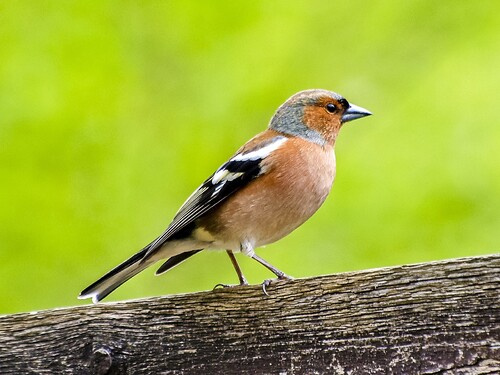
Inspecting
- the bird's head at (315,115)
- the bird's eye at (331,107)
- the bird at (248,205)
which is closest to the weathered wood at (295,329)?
the bird at (248,205)

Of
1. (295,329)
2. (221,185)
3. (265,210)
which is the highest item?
(221,185)

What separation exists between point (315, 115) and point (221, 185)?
3.16 feet

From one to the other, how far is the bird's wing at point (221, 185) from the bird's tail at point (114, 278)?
208 millimetres

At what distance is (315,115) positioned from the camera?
186 inches

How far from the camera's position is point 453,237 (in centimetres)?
432

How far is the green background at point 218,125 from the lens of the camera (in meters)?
4.43

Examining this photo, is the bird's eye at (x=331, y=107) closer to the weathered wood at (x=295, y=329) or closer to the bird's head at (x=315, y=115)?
the bird's head at (x=315, y=115)

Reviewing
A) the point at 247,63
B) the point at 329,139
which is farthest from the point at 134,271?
the point at 247,63

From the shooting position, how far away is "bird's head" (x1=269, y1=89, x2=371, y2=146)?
4.66 metres

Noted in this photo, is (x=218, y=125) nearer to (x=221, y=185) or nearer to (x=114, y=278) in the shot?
(x=221, y=185)

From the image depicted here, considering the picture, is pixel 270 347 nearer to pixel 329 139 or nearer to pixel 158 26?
pixel 329 139

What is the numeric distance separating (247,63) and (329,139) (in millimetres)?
784

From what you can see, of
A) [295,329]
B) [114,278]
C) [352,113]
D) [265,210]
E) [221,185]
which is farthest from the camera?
[352,113]

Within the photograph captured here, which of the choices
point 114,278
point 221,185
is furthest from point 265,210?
point 114,278
